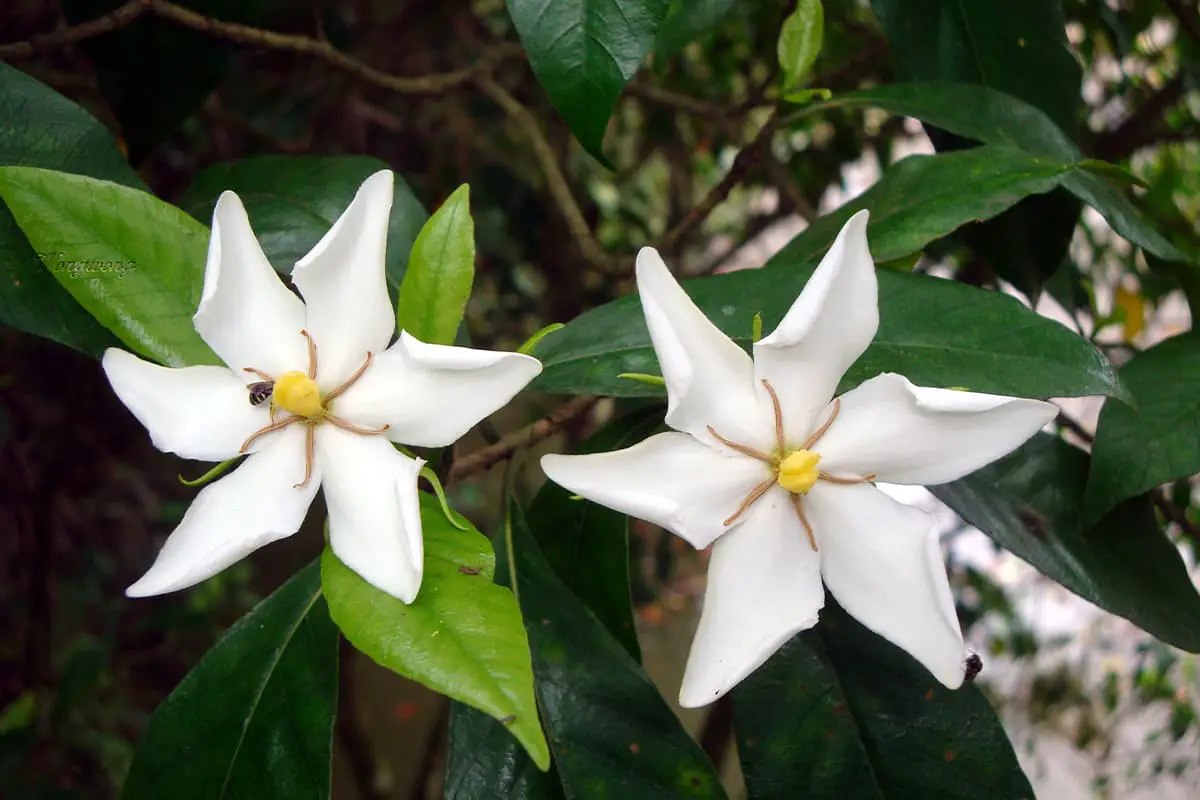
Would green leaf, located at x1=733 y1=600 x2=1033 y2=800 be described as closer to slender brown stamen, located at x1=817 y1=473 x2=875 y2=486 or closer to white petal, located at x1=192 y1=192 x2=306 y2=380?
slender brown stamen, located at x1=817 y1=473 x2=875 y2=486

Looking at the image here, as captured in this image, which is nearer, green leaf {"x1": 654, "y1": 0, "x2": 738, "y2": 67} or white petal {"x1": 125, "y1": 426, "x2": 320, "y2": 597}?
white petal {"x1": 125, "y1": 426, "x2": 320, "y2": 597}

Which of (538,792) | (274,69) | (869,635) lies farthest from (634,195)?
(538,792)

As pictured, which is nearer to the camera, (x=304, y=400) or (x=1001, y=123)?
(x=304, y=400)

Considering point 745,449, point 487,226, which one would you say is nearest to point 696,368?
point 745,449

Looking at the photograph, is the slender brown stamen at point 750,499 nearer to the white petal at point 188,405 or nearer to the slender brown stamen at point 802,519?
the slender brown stamen at point 802,519

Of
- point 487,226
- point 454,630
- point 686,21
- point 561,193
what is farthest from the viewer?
point 487,226

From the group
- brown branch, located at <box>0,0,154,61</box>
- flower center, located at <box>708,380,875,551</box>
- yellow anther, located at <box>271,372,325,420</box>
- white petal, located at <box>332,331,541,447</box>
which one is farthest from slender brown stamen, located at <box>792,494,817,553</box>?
brown branch, located at <box>0,0,154,61</box>

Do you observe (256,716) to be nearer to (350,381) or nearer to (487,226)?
(350,381)

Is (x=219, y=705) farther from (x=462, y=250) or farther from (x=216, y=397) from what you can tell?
(x=462, y=250)
